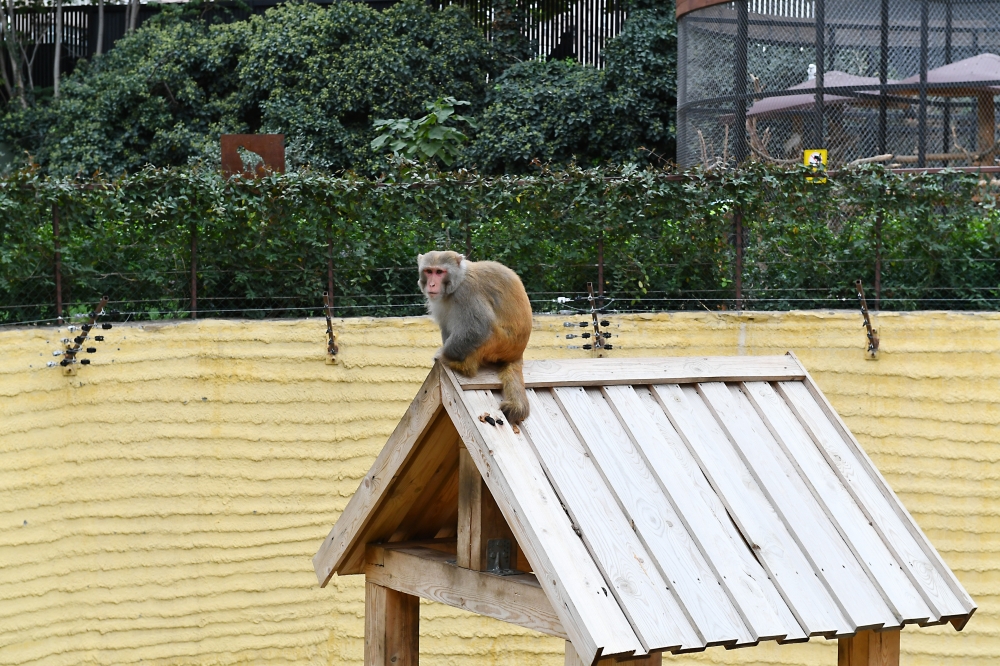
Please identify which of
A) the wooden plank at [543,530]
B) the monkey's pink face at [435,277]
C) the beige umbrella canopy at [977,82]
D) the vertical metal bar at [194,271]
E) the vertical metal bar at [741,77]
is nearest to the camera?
the wooden plank at [543,530]

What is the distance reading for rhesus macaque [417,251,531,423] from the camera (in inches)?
159

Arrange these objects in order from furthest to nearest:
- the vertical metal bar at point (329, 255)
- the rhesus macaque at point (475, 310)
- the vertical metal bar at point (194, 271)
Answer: the vertical metal bar at point (329, 255), the vertical metal bar at point (194, 271), the rhesus macaque at point (475, 310)

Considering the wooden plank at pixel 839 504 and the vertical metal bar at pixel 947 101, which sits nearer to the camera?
the wooden plank at pixel 839 504

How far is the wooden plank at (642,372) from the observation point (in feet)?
11.8

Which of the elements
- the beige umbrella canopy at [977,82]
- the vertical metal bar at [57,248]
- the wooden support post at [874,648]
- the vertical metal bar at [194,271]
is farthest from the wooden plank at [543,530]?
the beige umbrella canopy at [977,82]

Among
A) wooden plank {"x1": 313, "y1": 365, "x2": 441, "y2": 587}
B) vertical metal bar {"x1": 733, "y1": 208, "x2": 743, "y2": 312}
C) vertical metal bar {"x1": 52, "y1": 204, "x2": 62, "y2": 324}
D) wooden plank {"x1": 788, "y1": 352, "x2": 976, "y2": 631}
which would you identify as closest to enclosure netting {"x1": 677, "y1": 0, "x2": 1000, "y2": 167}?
vertical metal bar {"x1": 733, "y1": 208, "x2": 743, "y2": 312}

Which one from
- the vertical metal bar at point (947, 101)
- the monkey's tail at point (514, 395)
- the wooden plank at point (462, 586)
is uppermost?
the vertical metal bar at point (947, 101)

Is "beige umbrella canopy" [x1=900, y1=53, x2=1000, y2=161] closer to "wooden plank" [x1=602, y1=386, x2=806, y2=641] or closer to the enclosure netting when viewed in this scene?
the enclosure netting

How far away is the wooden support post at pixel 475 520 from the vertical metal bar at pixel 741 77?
9996 millimetres

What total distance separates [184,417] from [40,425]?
94 centimetres

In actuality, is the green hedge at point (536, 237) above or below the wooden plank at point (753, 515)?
above

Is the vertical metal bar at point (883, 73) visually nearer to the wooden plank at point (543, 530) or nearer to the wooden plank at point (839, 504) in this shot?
the wooden plank at point (839, 504)

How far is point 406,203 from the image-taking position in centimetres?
841

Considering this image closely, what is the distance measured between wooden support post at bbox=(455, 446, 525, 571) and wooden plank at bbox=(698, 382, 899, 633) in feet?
2.72
